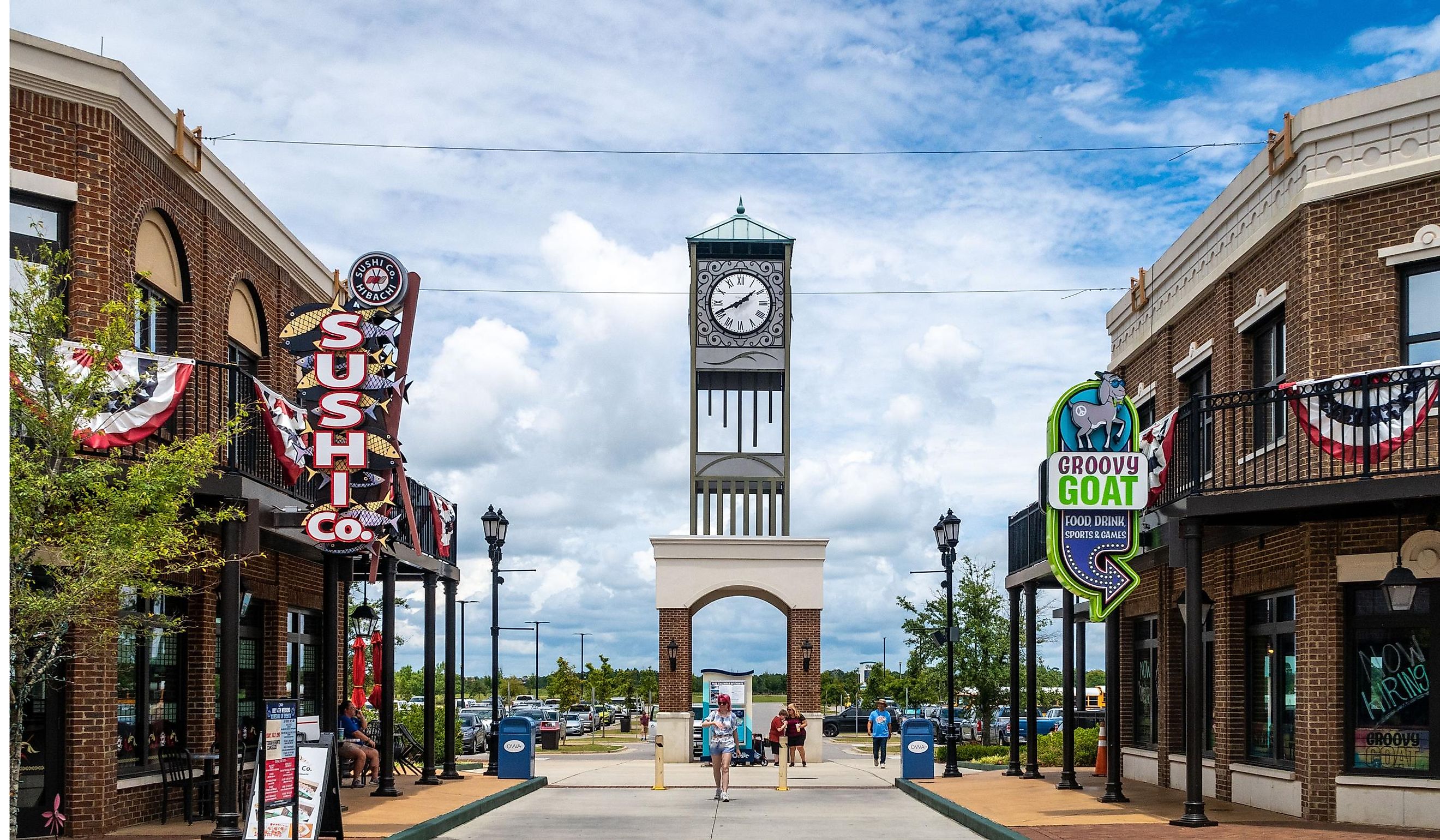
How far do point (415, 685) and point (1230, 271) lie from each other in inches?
3228

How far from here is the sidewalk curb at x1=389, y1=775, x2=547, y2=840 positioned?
17750 mm

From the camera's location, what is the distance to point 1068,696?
26.0 m

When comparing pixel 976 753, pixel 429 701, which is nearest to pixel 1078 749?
pixel 976 753

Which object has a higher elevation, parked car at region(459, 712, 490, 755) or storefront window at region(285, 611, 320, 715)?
storefront window at region(285, 611, 320, 715)

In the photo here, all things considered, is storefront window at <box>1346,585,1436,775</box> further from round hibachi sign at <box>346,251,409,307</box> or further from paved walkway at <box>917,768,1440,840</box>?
round hibachi sign at <box>346,251,409,307</box>

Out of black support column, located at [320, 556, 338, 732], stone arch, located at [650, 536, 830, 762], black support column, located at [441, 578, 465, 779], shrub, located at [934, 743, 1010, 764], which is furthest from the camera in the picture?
stone arch, located at [650, 536, 830, 762]

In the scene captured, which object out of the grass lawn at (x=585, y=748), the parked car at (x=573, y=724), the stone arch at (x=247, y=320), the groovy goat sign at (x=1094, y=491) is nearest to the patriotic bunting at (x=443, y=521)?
the stone arch at (x=247, y=320)

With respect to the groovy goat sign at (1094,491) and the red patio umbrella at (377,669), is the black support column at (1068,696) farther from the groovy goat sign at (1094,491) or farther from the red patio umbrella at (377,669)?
the red patio umbrella at (377,669)

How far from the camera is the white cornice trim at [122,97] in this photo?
17.1 meters

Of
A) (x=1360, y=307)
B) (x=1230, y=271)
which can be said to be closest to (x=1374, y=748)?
(x=1360, y=307)

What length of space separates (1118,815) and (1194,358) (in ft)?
25.5

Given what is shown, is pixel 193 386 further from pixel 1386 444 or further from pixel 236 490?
pixel 1386 444

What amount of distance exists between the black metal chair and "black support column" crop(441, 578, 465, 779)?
7.89 m

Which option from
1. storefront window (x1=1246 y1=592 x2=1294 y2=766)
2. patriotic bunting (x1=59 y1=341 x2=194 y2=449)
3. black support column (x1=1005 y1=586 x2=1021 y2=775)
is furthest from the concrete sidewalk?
patriotic bunting (x1=59 y1=341 x2=194 y2=449)
